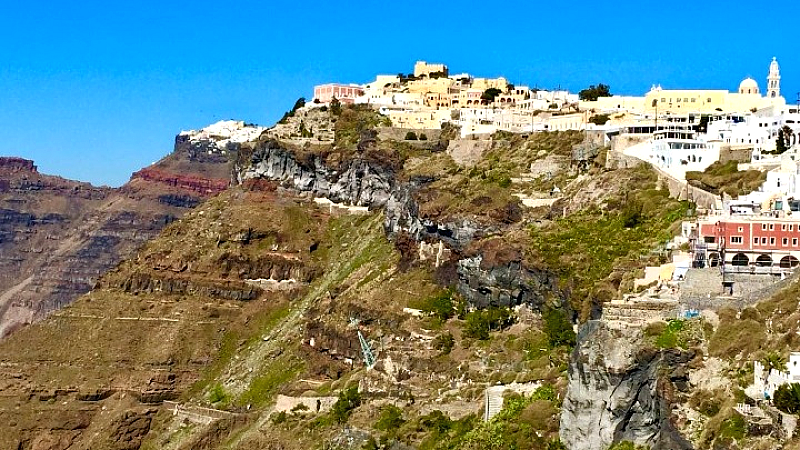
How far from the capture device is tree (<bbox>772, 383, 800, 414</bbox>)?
63.9 m

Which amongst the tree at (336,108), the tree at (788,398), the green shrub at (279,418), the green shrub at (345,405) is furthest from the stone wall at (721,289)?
the tree at (336,108)

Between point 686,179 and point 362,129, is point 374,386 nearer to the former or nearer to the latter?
point 686,179

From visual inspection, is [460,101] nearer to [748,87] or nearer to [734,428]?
[748,87]

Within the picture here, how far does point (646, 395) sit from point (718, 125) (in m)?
47.1

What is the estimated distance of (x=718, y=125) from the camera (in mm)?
115062

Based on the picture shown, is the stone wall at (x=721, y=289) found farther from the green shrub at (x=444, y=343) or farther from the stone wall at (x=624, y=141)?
the stone wall at (x=624, y=141)

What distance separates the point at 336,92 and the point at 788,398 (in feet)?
393

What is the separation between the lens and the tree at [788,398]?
210 ft

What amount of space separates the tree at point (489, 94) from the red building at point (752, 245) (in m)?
87.4

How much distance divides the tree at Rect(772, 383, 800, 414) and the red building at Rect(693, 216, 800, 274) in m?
14.8

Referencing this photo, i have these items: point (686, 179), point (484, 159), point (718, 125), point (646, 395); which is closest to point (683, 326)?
point (646, 395)

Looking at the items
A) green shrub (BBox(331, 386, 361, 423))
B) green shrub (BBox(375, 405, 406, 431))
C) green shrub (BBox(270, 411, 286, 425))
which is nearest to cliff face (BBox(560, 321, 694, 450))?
green shrub (BBox(375, 405, 406, 431))

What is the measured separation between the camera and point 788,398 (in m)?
64.1

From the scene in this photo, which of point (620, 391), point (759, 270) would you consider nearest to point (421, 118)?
point (759, 270)
